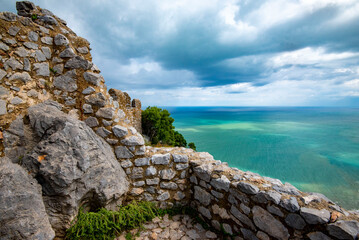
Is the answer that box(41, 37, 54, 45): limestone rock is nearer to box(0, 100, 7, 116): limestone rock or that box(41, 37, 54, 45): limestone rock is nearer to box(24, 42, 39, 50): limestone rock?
box(24, 42, 39, 50): limestone rock

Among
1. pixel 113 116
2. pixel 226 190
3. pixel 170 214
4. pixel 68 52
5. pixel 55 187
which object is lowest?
pixel 170 214

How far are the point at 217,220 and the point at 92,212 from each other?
2.49m

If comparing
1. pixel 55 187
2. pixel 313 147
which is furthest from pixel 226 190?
pixel 313 147

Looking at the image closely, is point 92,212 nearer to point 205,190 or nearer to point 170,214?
point 170,214

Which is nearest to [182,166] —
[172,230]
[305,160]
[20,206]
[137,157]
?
[137,157]

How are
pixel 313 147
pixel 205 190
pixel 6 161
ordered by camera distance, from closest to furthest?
pixel 6 161
pixel 205 190
pixel 313 147

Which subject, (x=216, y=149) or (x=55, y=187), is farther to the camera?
(x=216, y=149)

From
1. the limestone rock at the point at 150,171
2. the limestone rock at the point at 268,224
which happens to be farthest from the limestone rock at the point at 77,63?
the limestone rock at the point at 268,224

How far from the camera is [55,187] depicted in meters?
2.65

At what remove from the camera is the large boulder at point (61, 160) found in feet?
8.68

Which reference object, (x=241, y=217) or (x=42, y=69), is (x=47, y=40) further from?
(x=241, y=217)

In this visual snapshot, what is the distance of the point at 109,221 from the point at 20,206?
1402 mm

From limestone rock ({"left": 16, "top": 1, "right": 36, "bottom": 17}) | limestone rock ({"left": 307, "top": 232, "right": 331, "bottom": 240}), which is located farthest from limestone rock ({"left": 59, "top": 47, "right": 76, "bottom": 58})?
limestone rock ({"left": 307, "top": 232, "right": 331, "bottom": 240})

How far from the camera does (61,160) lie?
2.70m
